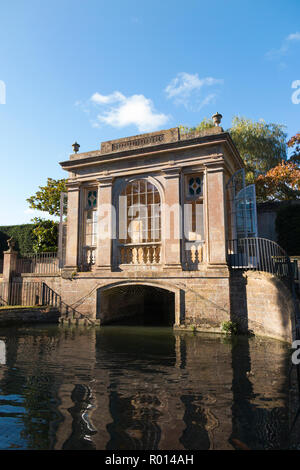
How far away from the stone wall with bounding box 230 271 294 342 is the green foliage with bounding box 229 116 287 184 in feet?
43.9

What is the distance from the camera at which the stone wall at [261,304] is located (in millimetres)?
7809

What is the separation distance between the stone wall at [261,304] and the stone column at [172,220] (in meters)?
2.30

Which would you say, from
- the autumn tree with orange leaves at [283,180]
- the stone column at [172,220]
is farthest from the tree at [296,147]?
the stone column at [172,220]

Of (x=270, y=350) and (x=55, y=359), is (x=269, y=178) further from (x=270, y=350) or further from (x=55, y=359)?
(x=55, y=359)

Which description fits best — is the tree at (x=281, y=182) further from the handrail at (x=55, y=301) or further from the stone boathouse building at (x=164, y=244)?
the handrail at (x=55, y=301)

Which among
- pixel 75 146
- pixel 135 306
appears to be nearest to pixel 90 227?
pixel 75 146

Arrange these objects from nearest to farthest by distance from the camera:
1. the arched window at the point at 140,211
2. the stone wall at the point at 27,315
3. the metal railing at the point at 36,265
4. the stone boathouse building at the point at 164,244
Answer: the stone boathouse building at the point at 164,244, the stone wall at the point at 27,315, the arched window at the point at 140,211, the metal railing at the point at 36,265

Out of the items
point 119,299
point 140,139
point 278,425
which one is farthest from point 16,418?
point 140,139

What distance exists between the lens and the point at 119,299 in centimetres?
1345

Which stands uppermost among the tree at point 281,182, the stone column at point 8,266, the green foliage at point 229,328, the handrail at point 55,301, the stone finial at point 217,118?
the stone finial at point 217,118

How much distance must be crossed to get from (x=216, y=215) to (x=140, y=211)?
3562 mm

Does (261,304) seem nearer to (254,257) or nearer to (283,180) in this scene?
(254,257)

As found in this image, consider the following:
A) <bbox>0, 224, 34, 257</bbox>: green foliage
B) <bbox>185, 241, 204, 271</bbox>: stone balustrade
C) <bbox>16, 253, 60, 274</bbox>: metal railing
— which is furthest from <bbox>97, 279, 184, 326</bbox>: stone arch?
<bbox>0, 224, 34, 257</bbox>: green foliage
